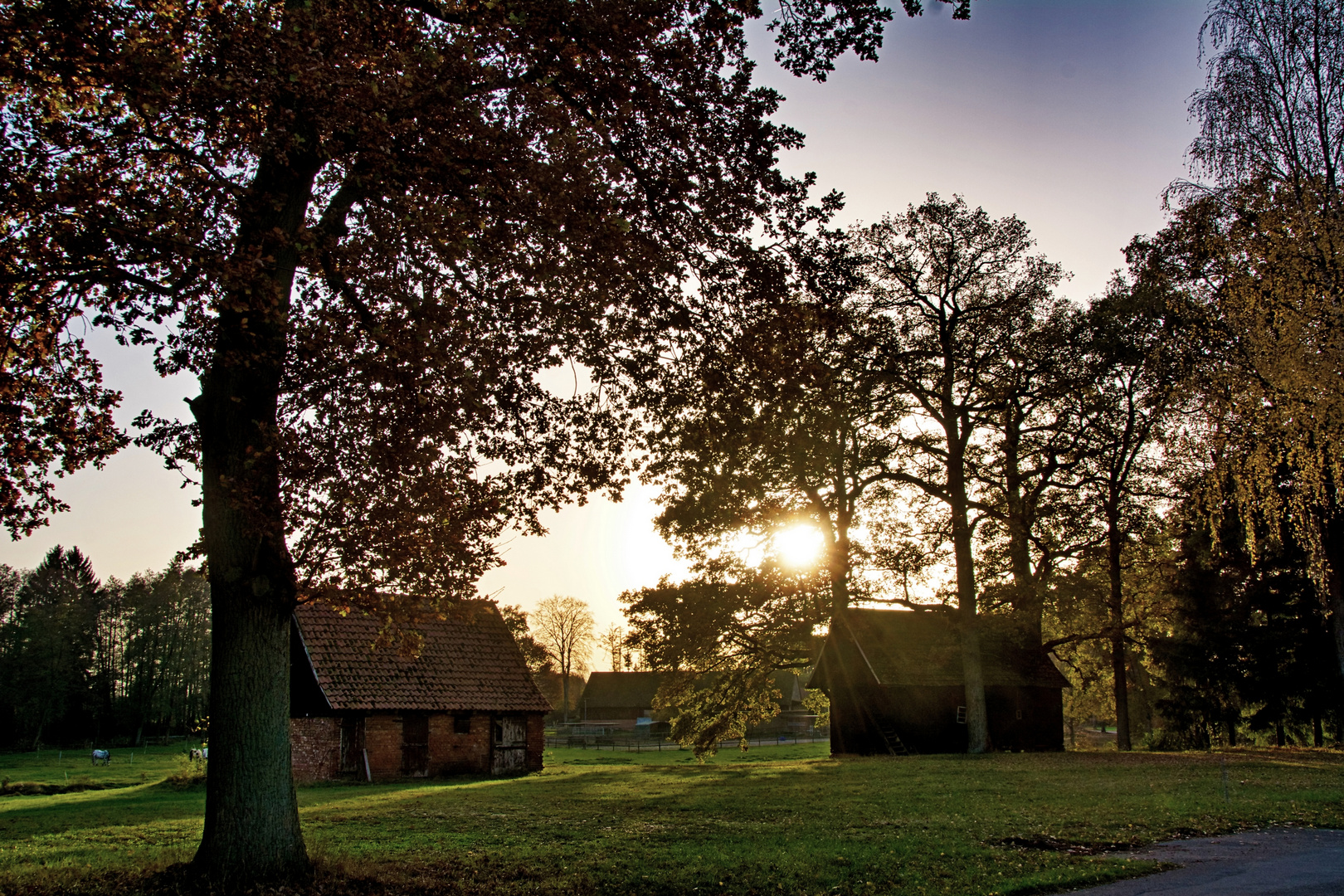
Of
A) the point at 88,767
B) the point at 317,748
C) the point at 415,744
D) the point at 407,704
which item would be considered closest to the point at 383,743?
the point at 415,744

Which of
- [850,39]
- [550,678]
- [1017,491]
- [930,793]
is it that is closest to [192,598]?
[550,678]

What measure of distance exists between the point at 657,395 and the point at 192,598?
284ft

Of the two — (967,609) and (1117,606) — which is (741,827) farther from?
(1117,606)

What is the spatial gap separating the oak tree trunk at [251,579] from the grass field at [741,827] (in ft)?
3.24

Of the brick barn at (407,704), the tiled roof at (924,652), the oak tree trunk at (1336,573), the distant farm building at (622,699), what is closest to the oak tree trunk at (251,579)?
the brick barn at (407,704)

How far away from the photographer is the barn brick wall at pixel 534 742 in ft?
112

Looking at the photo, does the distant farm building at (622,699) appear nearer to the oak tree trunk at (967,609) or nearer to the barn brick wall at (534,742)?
the barn brick wall at (534,742)

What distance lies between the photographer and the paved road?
841 cm

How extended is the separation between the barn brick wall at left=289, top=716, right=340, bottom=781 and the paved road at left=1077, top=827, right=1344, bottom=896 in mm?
25270

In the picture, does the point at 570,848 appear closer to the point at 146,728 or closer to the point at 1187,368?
the point at 1187,368

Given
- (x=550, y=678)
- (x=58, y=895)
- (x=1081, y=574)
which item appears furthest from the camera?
(x=550, y=678)

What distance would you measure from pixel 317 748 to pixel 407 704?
308 centimetres

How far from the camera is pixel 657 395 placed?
12086mm

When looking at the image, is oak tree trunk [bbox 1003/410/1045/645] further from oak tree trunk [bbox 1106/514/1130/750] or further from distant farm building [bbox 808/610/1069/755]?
A: oak tree trunk [bbox 1106/514/1130/750]
